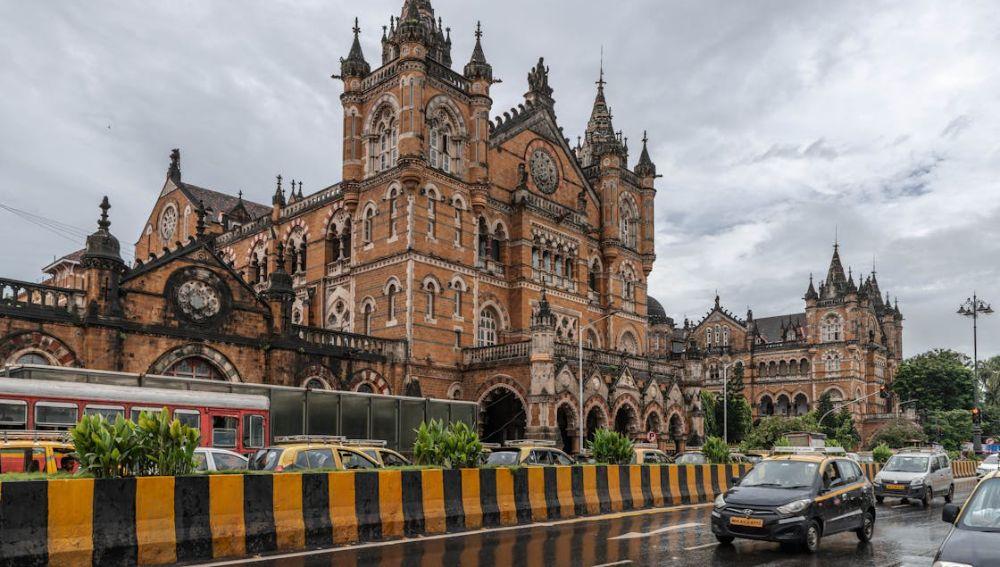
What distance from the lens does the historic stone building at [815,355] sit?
3369 inches

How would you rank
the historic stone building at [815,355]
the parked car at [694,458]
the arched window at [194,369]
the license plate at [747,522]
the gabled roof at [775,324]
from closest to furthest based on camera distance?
the license plate at [747,522], the parked car at [694,458], the arched window at [194,369], the historic stone building at [815,355], the gabled roof at [775,324]

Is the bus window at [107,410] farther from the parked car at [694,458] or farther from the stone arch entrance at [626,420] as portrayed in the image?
the stone arch entrance at [626,420]

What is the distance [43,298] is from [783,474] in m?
22.5

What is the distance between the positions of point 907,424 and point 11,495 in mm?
81019

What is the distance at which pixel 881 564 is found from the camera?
12.8 meters

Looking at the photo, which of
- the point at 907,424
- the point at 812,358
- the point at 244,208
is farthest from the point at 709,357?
the point at 244,208

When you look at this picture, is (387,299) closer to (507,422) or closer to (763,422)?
(507,422)

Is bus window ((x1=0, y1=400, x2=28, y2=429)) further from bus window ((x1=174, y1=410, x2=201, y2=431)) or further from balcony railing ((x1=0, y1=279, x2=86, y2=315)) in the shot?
balcony railing ((x1=0, y1=279, x2=86, y2=315))

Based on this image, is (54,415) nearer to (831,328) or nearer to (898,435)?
(898,435)

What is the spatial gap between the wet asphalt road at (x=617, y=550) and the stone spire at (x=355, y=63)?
103 ft

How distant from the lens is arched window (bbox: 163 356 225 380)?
2955 cm

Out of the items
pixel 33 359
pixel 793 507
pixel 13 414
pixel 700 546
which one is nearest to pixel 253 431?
pixel 13 414

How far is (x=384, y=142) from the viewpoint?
42.3m

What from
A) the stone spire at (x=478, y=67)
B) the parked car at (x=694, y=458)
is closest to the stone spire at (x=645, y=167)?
the stone spire at (x=478, y=67)
